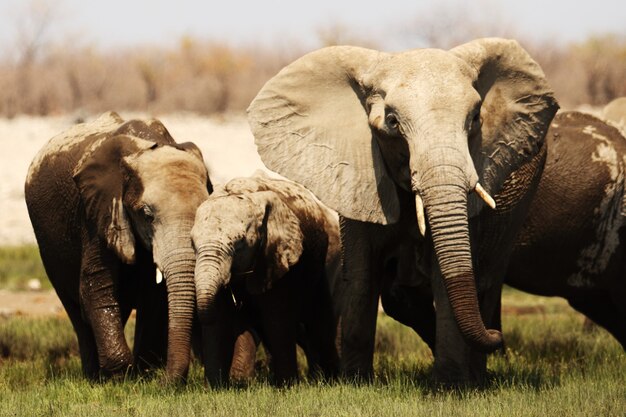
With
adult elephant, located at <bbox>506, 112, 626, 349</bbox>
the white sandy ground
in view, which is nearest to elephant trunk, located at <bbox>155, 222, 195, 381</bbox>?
adult elephant, located at <bbox>506, 112, 626, 349</bbox>

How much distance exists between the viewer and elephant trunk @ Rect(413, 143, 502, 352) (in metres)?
7.36

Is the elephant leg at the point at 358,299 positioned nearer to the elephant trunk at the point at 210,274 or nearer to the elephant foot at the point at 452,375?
the elephant foot at the point at 452,375

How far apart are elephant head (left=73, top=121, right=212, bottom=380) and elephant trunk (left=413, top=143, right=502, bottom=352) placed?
181 cm

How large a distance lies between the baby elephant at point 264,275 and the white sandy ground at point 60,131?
1433 cm

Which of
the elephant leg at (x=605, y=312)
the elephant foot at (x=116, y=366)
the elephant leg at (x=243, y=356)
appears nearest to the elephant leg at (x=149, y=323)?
the elephant foot at (x=116, y=366)

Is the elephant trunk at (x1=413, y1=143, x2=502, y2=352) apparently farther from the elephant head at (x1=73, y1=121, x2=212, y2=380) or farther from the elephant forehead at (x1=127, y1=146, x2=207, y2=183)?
the elephant forehead at (x1=127, y1=146, x2=207, y2=183)

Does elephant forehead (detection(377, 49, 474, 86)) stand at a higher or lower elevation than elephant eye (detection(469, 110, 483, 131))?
higher

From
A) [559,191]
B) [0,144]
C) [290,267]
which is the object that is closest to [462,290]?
[290,267]

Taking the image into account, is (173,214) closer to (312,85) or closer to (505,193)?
(312,85)

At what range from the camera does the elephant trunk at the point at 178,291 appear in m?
8.49

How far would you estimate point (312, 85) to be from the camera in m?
8.55

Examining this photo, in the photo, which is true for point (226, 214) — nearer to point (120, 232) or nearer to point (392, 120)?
point (120, 232)

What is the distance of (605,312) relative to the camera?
11.2m

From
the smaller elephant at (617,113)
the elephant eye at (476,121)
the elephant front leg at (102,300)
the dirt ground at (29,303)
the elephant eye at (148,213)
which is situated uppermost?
the elephant eye at (476,121)
